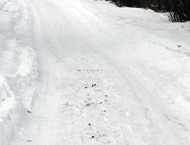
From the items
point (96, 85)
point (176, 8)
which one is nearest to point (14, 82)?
point (96, 85)

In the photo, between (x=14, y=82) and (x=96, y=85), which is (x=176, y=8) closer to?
(x=96, y=85)

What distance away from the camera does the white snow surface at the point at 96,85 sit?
12.7 ft

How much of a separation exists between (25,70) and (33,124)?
6.26 ft

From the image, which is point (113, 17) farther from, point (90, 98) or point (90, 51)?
point (90, 98)

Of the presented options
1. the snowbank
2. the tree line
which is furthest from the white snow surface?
the tree line

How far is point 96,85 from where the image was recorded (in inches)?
214

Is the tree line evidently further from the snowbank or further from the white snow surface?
the snowbank

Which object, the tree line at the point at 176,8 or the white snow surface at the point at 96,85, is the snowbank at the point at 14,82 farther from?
the tree line at the point at 176,8

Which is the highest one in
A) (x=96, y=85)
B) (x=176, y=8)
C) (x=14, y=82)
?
(x=176, y=8)

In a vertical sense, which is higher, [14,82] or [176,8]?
[176,8]

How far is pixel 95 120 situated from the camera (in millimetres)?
4203

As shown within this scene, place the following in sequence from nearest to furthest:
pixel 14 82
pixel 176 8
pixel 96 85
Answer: pixel 14 82 → pixel 96 85 → pixel 176 8

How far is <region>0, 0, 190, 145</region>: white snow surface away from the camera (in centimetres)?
388

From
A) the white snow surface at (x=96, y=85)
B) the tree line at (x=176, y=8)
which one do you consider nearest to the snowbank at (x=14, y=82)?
the white snow surface at (x=96, y=85)
